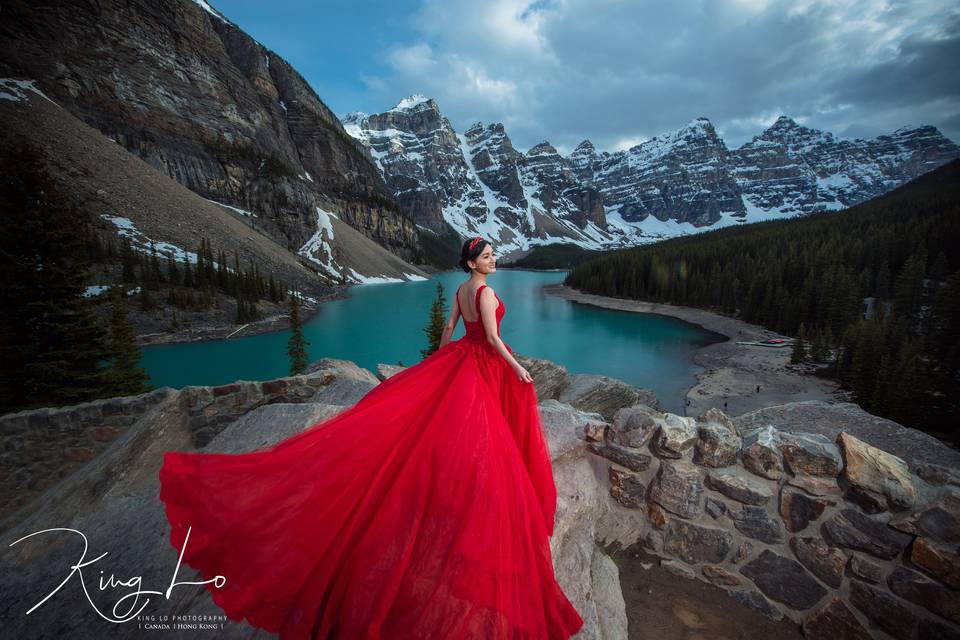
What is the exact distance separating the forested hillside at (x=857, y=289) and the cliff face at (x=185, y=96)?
74590mm

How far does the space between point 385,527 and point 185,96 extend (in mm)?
113172

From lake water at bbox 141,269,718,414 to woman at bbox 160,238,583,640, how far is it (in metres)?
22.8

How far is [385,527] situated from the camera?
6.44 ft

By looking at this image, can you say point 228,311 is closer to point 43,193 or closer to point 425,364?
point 43,193

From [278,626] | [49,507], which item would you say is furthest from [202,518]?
[49,507]

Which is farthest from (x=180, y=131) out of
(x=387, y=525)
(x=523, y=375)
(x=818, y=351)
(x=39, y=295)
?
(x=818, y=351)

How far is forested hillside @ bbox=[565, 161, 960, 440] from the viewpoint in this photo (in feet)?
65.5

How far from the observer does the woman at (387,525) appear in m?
1.76

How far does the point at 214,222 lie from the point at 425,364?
2557 inches

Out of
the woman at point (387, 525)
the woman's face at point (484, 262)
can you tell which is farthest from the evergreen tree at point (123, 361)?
the woman's face at point (484, 262)

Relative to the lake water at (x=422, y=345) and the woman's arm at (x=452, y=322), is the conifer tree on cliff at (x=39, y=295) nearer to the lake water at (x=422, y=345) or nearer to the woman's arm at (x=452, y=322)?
the woman's arm at (x=452, y=322)

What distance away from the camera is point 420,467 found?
86.0 inches

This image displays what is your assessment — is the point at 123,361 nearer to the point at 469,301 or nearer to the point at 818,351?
the point at 469,301

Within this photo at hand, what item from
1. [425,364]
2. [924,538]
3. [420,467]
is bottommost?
[924,538]
